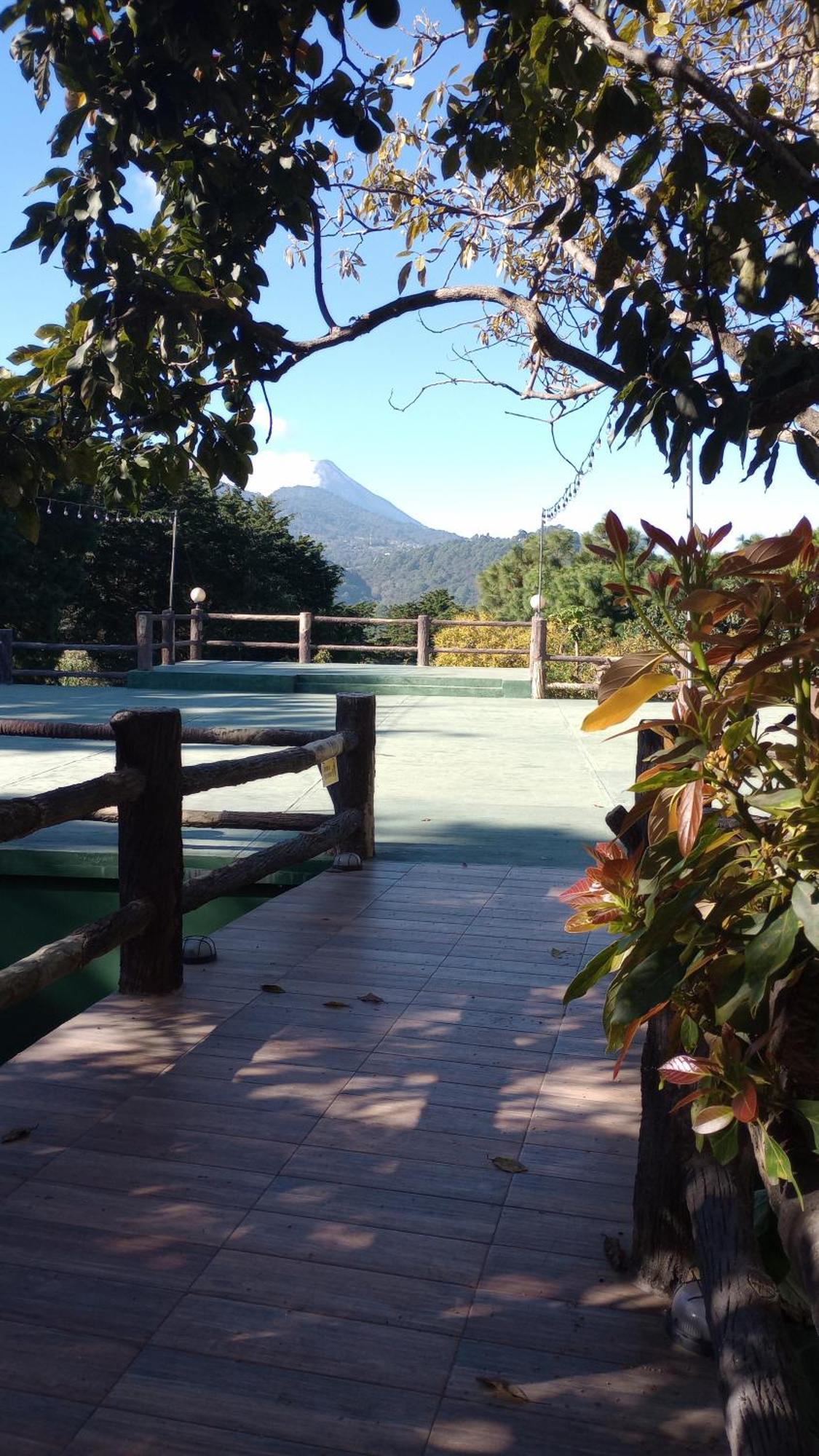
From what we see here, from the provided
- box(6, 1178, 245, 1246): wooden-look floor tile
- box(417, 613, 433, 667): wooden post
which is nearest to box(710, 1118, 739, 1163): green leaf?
box(6, 1178, 245, 1246): wooden-look floor tile

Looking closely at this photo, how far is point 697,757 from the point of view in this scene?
1175 mm

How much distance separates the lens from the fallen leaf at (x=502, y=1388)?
153cm

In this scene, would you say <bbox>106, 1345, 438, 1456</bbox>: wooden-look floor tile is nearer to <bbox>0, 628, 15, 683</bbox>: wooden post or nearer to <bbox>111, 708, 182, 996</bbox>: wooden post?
<bbox>111, 708, 182, 996</bbox>: wooden post

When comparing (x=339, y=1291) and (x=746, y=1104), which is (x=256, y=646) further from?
(x=746, y=1104)

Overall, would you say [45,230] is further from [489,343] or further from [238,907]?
[489,343]

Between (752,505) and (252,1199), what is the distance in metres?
1.61

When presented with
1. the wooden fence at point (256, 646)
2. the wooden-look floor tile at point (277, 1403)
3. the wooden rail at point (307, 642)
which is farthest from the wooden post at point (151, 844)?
the wooden rail at point (307, 642)

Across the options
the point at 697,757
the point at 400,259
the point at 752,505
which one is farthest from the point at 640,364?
the point at 400,259

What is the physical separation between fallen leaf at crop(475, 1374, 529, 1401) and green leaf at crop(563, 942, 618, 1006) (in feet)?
1.82

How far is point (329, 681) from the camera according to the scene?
1373 centimetres

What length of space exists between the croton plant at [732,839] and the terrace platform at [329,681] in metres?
12.0

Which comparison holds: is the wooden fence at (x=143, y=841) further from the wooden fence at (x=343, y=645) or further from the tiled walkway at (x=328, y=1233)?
the wooden fence at (x=343, y=645)

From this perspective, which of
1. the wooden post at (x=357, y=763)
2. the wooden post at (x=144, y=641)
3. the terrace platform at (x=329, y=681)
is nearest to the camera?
the wooden post at (x=357, y=763)

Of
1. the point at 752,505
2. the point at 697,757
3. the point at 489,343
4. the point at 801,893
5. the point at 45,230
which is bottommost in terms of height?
the point at 801,893
